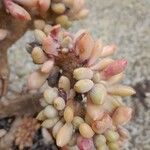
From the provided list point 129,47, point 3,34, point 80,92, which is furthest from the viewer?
point 129,47

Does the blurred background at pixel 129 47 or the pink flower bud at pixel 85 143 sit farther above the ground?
the pink flower bud at pixel 85 143

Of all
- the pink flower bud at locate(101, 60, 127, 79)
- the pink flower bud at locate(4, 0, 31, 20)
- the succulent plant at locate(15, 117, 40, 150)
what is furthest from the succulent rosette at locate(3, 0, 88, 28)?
the succulent plant at locate(15, 117, 40, 150)

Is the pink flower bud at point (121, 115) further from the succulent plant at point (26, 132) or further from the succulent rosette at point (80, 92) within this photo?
the succulent plant at point (26, 132)

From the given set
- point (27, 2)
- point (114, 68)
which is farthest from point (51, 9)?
point (114, 68)

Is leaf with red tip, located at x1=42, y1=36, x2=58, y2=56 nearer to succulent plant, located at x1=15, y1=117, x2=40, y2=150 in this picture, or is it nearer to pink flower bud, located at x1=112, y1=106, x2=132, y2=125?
pink flower bud, located at x1=112, y1=106, x2=132, y2=125

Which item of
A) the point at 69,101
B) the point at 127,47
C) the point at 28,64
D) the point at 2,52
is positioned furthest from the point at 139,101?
the point at 69,101

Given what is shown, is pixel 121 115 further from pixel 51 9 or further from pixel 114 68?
pixel 51 9

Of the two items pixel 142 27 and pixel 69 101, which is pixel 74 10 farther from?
pixel 142 27

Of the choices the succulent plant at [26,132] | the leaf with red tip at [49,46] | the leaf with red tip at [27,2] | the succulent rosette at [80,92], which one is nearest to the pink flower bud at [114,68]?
the succulent rosette at [80,92]
